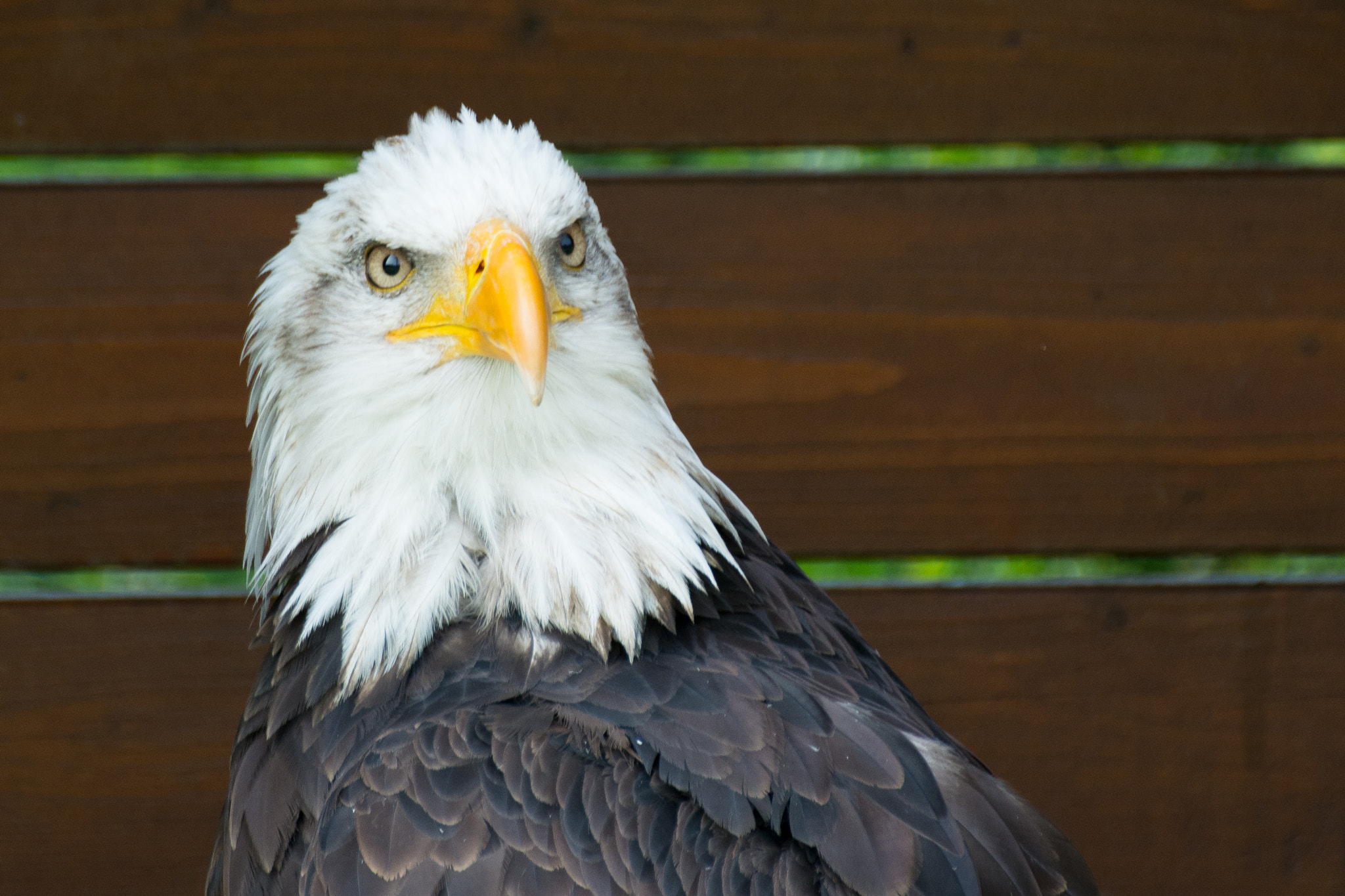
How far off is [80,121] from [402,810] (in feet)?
3.96

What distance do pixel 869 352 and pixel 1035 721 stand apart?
635 millimetres

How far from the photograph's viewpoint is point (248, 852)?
3.96ft

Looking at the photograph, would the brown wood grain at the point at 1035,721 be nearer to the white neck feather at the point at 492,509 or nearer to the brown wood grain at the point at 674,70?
the white neck feather at the point at 492,509

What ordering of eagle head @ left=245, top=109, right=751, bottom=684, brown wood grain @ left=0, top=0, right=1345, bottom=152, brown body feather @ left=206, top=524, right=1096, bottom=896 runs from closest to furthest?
brown body feather @ left=206, top=524, right=1096, bottom=896 < eagle head @ left=245, top=109, right=751, bottom=684 < brown wood grain @ left=0, top=0, right=1345, bottom=152

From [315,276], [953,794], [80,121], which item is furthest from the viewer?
[80,121]

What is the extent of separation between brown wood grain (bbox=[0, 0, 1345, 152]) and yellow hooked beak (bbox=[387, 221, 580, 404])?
0.60m

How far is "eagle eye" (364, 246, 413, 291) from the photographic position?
4.14 feet

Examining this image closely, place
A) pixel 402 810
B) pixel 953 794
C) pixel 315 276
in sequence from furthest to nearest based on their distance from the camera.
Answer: pixel 315 276
pixel 953 794
pixel 402 810

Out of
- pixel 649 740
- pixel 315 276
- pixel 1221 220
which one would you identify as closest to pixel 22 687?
pixel 315 276

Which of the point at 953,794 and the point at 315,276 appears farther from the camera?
the point at 315,276

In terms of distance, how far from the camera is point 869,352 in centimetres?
180

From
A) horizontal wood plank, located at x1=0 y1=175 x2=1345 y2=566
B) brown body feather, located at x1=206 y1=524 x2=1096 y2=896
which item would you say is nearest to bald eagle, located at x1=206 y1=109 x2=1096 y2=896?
brown body feather, located at x1=206 y1=524 x2=1096 y2=896

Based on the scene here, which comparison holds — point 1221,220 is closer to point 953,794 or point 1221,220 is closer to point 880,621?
point 880,621

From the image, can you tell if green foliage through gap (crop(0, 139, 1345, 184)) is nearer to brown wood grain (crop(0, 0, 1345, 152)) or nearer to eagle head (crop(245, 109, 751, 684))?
brown wood grain (crop(0, 0, 1345, 152))
